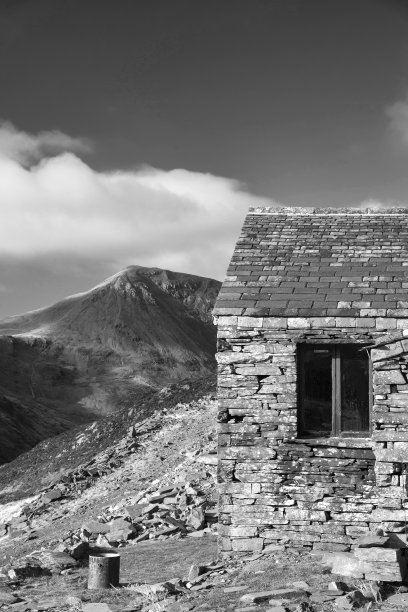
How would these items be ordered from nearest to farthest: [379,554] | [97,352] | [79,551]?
[379,554] < [79,551] < [97,352]

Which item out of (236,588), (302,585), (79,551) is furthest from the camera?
(79,551)

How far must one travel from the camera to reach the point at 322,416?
12.3 m

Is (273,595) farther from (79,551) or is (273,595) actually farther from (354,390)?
(79,551)

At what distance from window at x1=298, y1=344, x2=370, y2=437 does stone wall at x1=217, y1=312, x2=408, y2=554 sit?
8.4 inches

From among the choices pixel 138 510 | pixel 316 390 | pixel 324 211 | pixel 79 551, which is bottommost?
pixel 79 551

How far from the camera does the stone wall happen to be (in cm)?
1169

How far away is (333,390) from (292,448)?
1.25 m

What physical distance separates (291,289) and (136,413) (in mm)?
14226

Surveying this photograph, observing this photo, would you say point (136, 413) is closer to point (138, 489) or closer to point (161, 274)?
point (138, 489)

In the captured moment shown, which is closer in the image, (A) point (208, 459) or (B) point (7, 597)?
(B) point (7, 597)

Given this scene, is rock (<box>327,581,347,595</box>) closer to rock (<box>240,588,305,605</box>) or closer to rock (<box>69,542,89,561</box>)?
rock (<box>240,588,305,605</box>)

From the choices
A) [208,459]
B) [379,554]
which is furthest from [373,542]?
[208,459]

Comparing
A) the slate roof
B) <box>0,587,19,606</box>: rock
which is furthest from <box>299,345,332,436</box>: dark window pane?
<box>0,587,19,606</box>: rock

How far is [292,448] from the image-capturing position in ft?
39.8
